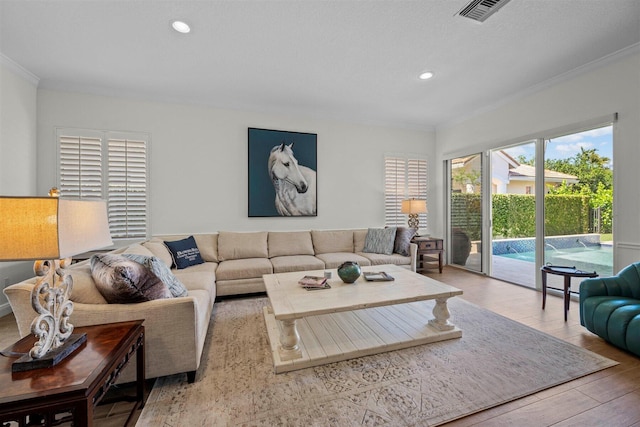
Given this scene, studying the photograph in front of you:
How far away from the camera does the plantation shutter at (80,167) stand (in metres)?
3.55

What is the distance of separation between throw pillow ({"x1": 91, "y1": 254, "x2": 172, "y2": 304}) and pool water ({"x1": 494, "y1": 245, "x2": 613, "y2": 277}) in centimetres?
457

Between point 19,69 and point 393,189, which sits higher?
point 19,69

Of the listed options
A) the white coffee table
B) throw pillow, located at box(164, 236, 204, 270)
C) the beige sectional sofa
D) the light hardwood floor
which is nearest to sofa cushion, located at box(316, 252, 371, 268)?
the beige sectional sofa

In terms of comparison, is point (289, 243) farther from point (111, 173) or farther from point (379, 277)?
point (111, 173)

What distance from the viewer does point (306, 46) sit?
271 centimetres

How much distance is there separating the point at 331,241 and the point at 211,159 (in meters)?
2.30

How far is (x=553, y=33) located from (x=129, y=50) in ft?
13.8

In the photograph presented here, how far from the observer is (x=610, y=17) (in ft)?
7.58

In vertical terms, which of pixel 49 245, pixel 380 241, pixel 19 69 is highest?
pixel 19 69

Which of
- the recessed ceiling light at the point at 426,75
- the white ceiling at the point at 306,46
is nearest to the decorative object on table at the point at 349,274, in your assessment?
the white ceiling at the point at 306,46

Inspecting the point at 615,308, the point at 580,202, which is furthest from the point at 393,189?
the point at 615,308

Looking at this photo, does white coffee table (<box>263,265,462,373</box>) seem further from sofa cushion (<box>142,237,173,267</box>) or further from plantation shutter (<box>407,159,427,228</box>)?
plantation shutter (<box>407,159,427,228</box>)

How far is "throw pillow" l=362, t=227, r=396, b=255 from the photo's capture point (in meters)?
4.29

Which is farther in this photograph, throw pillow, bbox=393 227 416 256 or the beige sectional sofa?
throw pillow, bbox=393 227 416 256
